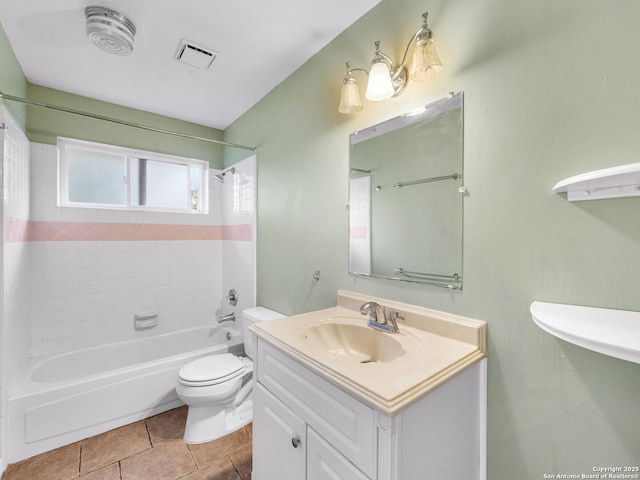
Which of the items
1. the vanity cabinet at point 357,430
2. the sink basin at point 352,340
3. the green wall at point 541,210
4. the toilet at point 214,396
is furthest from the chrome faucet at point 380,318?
the toilet at point 214,396

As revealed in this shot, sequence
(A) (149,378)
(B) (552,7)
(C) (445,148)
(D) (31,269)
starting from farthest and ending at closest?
(D) (31,269) < (A) (149,378) < (C) (445,148) < (B) (552,7)

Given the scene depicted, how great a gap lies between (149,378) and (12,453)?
71cm

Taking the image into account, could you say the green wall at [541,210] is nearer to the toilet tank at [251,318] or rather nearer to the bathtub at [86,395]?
the toilet tank at [251,318]

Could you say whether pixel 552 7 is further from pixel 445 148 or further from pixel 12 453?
pixel 12 453

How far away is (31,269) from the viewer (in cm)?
216

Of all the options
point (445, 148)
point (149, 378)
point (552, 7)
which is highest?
point (552, 7)

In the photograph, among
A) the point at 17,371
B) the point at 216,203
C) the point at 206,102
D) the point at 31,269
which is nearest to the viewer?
the point at 17,371

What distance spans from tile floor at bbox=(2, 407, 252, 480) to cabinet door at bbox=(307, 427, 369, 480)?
0.82m

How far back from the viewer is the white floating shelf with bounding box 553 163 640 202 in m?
0.69

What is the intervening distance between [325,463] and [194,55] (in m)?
2.22

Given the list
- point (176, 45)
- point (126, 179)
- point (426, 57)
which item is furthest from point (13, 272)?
point (426, 57)

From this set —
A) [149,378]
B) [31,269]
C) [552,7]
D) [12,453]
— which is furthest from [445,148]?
[31,269]

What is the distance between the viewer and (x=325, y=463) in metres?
0.90

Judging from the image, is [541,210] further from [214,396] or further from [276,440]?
[214,396]
